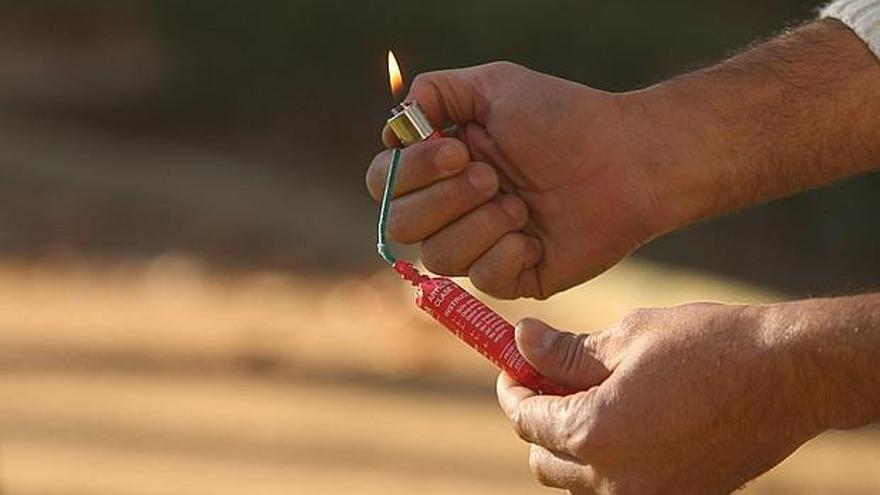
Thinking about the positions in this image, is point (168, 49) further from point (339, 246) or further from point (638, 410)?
point (638, 410)

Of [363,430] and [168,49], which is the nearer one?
[363,430]

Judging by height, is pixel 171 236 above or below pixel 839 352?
above

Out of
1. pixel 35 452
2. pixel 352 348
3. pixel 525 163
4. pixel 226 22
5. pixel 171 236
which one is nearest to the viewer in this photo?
pixel 525 163

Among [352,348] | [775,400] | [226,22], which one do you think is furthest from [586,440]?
[226,22]

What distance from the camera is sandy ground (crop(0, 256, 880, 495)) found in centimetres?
550

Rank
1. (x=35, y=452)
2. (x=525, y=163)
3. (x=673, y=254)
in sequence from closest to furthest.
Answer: (x=525, y=163) → (x=35, y=452) → (x=673, y=254)

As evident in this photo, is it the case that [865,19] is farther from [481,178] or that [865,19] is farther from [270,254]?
[270,254]

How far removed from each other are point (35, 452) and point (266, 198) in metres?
2.98

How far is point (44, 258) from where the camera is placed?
7742mm

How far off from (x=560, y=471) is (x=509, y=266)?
0.45 meters

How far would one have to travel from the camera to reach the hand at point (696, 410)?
2395 millimetres

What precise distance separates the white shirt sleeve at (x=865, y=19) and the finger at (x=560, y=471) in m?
0.85

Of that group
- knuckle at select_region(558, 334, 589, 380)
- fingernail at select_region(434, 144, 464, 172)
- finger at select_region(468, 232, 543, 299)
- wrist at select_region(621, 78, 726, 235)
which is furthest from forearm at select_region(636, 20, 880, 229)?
knuckle at select_region(558, 334, 589, 380)

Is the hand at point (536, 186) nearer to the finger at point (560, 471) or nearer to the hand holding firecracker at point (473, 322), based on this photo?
the hand holding firecracker at point (473, 322)
